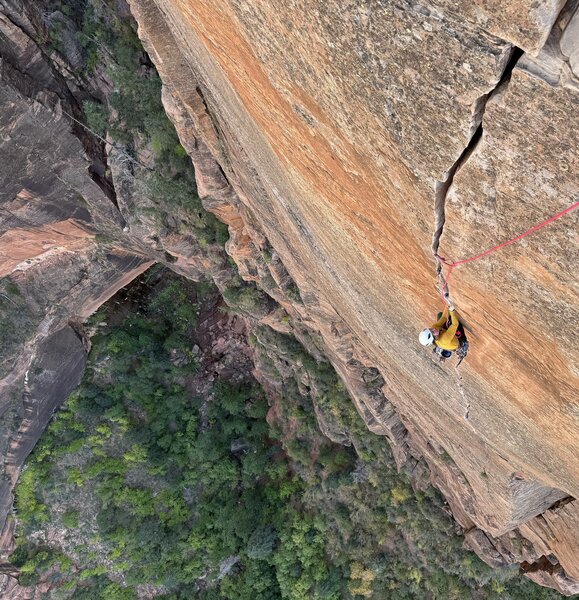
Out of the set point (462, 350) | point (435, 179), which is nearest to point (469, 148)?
point (435, 179)

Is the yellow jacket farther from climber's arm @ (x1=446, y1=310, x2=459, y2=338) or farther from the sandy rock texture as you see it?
the sandy rock texture

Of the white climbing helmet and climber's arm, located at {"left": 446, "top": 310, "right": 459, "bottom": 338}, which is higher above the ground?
climber's arm, located at {"left": 446, "top": 310, "right": 459, "bottom": 338}

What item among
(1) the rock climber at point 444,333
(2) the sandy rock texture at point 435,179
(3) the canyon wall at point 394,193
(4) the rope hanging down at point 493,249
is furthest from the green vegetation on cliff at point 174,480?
(4) the rope hanging down at point 493,249

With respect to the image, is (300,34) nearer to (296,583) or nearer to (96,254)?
(96,254)

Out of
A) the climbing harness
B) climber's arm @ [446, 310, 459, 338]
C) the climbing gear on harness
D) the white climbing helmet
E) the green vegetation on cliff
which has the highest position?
the climbing harness

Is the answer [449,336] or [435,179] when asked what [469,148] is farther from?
[449,336]

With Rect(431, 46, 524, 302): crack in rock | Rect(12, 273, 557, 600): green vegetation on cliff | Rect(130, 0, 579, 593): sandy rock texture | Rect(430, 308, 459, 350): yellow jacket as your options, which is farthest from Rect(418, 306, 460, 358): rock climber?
Rect(12, 273, 557, 600): green vegetation on cliff
